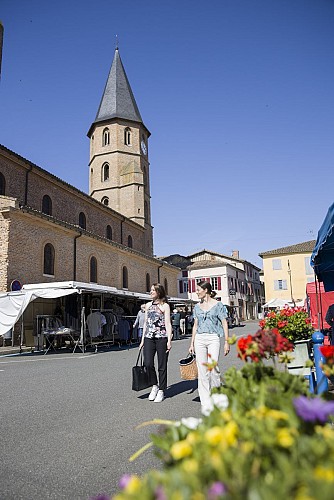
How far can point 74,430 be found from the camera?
4898 mm

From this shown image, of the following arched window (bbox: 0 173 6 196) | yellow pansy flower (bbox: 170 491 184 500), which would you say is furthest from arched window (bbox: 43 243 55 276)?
yellow pansy flower (bbox: 170 491 184 500)

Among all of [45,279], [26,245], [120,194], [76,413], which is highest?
[120,194]

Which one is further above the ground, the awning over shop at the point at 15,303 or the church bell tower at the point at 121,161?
the church bell tower at the point at 121,161

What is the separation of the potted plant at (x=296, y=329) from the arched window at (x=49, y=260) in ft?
59.7

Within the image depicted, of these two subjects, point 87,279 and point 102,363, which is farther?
point 87,279

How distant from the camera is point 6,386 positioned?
821cm

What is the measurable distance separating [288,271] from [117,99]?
110ft

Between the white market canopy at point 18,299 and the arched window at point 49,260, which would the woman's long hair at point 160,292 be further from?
the arched window at point 49,260

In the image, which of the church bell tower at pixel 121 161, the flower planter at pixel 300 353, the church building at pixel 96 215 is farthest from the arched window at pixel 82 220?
the flower planter at pixel 300 353

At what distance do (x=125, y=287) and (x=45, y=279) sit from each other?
10.8 m

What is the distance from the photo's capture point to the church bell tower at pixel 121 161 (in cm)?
4362

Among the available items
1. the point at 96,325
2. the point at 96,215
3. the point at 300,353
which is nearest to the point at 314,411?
the point at 300,353

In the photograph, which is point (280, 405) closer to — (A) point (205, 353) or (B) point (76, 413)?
(A) point (205, 353)

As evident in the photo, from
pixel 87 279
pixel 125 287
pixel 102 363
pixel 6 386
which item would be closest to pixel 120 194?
pixel 125 287
